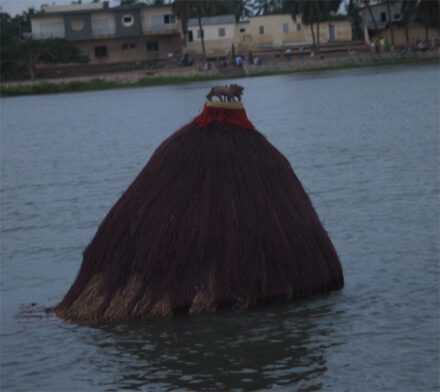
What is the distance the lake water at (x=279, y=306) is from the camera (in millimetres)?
9828

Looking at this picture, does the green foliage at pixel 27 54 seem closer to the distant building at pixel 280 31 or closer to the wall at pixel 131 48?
the wall at pixel 131 48

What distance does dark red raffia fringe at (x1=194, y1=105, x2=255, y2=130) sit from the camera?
11664 millimetres

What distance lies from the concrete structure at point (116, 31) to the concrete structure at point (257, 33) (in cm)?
269

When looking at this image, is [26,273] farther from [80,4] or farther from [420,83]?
[80,4]

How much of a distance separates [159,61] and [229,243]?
3922 inches

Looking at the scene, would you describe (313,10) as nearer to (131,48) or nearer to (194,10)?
(194,10)

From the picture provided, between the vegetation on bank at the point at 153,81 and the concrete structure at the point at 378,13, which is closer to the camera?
the vegetation on bank at the point at 153,81

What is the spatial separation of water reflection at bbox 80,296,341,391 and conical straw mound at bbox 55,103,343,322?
205mm

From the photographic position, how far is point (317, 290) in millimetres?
11758

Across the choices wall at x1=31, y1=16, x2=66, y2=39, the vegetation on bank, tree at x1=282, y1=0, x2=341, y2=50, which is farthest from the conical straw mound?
wall at x1=31, y1=16, x2=66, y2=39

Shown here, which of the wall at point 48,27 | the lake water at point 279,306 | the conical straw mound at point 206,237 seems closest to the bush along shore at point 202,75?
the wall at point 48,27

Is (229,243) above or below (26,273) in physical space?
above

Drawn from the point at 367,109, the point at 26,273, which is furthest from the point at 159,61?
the point at 26,273

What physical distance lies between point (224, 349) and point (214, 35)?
106 m
